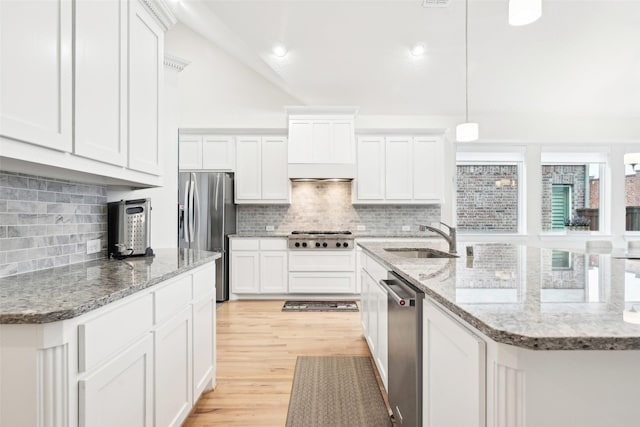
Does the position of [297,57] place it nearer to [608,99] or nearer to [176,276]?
[176,276]

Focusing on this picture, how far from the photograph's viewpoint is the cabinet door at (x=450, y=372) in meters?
0.88

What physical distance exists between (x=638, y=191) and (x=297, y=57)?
5.57 meters

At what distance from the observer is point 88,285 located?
4.13 ft

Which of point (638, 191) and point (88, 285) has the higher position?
point (638, 191)

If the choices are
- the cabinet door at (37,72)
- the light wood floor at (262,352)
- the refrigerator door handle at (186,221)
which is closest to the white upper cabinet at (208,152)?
the refrigerator door handle at (186,221)

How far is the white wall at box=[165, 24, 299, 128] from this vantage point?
516 centimetres

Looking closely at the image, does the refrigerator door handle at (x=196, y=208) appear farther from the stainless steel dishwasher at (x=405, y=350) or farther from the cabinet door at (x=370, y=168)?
the stainless steel dishwasher at (x=405, y=350)

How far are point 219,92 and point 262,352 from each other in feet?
13.0

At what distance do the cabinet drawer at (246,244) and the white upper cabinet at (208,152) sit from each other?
3.35 ft

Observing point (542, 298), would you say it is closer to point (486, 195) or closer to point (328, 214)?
point (328, 214)

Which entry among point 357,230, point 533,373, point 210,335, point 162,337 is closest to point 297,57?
point 357,230

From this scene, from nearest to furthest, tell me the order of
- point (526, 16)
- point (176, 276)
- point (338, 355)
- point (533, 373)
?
point (533, 373)
point (176, 276)
point (526, 16)
point (338, 355)

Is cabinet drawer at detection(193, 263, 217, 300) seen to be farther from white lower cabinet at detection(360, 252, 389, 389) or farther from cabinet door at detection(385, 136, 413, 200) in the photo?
cabinet door at detection(385, 136, 413, 200)

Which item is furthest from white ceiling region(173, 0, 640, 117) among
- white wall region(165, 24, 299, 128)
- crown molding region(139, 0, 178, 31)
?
crown molding region(139, 0, 178, 31)
